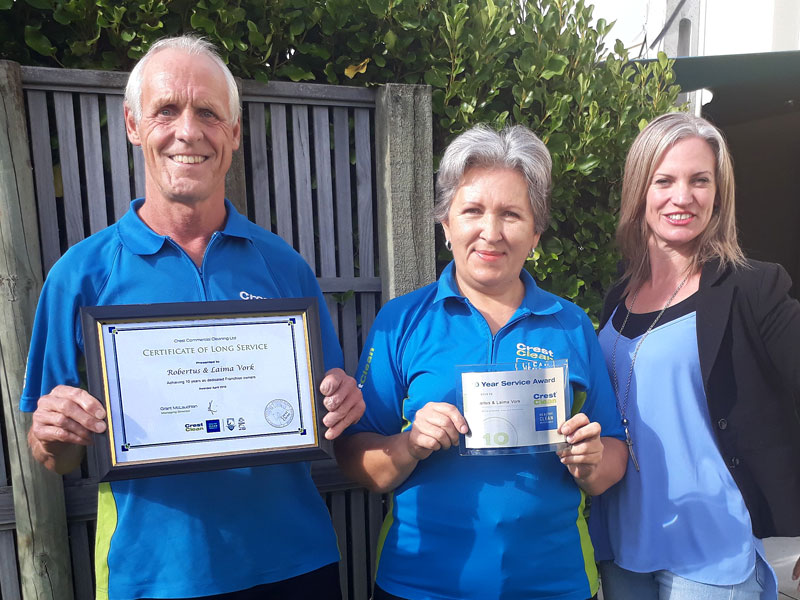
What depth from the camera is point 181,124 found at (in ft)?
5.51

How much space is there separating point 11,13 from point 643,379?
2.67m

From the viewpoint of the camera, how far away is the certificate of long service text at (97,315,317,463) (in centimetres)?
152

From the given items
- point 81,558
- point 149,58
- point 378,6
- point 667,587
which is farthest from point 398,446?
point 378,6

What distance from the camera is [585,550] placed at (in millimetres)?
1832

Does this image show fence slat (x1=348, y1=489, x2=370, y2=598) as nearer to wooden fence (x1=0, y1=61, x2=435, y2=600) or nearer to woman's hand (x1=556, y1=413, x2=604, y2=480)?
wooden fence (x1=0, y1=61, x2=435, y2=600)

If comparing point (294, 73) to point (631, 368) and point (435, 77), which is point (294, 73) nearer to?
point (435, 77)

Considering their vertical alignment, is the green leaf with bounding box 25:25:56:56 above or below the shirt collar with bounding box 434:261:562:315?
above

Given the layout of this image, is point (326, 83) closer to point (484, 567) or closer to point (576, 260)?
point (576, 260)

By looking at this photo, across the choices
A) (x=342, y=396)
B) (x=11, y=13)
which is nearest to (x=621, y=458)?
(x=342, y=396)

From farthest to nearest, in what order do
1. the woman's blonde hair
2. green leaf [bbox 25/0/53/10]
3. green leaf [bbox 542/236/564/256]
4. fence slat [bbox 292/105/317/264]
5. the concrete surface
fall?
the concrete surface → green leaf [bbox 542/236/564/256] → fence slat [bbox 292/105/317/264] → green leaf [bbox 25/0/53/10] → the woman's blonde hair

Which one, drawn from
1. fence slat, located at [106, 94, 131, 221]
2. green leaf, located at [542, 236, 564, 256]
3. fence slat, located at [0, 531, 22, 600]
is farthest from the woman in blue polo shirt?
fence slat, located at [0, 531, 22, 600]

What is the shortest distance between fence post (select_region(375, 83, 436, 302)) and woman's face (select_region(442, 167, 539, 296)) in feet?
3.12

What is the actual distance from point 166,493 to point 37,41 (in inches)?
70.0

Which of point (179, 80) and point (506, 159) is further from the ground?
point (179, 80)
